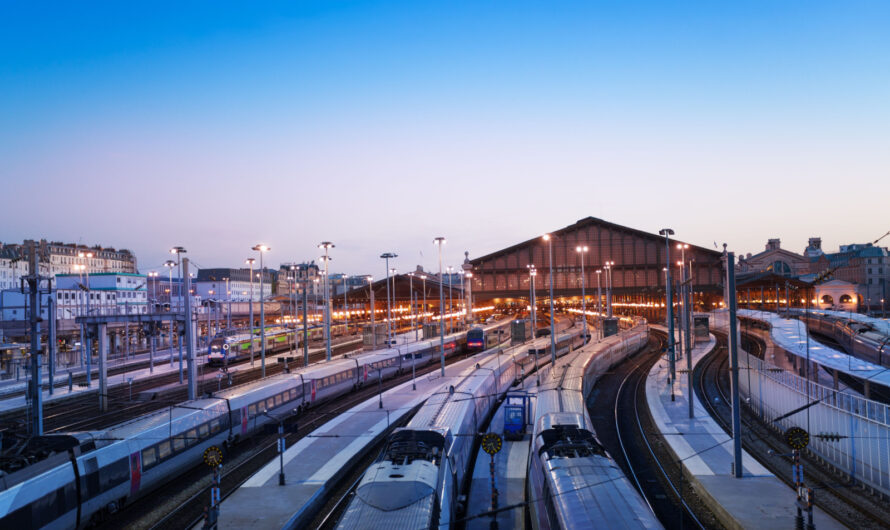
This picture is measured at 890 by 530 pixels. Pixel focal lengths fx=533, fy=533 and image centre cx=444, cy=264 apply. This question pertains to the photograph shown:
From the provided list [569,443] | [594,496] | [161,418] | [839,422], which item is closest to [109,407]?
[161,418]

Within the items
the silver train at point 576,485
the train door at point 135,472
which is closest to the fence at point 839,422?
the silver train at point 576,485

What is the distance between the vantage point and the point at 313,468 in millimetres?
20875

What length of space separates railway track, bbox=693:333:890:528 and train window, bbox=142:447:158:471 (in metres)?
22.0

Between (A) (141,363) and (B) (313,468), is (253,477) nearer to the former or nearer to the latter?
(B) (313,468)

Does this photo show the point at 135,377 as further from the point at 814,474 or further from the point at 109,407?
the point at 814,474

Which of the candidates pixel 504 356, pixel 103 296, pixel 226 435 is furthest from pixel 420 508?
pixel 103 296

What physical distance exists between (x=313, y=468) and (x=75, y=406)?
25714 mm

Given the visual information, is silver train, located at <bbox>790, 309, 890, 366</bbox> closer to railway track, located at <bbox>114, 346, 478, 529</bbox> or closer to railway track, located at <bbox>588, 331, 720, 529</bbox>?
railway track, located at <bbox>588, 331, 720, 529</bbox>

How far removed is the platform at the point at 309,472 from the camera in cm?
1650

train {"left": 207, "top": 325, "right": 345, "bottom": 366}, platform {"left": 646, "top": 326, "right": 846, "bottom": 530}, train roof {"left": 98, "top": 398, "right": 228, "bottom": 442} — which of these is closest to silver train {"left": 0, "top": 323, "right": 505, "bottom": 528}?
train roof {"left": 98, "top": 398, "right": 228, "bottom": 442}

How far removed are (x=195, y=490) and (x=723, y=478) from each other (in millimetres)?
19053

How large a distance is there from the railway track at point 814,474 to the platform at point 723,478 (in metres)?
0.63

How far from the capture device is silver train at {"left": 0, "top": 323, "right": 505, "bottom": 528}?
14289mm

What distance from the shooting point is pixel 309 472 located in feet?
66.9
